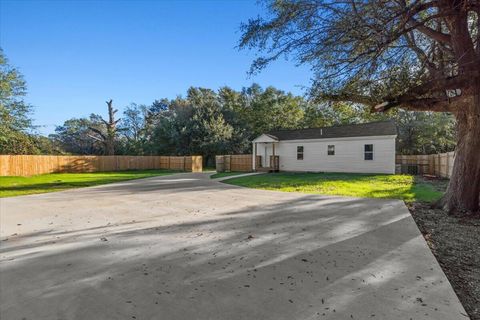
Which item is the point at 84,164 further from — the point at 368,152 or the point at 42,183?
the point at 368,152

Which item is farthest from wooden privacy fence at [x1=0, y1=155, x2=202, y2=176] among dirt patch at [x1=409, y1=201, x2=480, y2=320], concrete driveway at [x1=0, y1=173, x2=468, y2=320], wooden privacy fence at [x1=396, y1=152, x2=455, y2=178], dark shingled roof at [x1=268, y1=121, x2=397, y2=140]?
dirt patch at [x1=409, y1=201, x2=480, y2=320]

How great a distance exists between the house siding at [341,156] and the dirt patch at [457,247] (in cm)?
1184

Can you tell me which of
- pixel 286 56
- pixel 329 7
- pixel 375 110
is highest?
pixel 329 7

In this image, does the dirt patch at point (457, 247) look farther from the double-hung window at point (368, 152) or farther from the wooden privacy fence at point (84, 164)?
the wooden privacy fence at point (84, 164)

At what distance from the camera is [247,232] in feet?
17.5

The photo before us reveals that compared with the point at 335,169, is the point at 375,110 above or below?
above

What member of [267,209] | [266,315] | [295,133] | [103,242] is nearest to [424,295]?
[266,315]

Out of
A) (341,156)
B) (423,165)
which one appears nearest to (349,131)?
(341,156)

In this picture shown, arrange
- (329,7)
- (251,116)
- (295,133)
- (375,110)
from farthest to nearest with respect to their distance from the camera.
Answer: (251,116), (295,133), (375,110), (329,7)

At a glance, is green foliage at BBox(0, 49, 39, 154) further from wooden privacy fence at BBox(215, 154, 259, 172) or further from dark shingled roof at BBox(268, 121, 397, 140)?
dark shingled roof at BBox(268, 121, 397, 140)

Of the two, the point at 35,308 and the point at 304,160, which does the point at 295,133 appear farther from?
the point at 35,308

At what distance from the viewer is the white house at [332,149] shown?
18.8m

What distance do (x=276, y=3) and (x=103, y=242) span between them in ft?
18.8

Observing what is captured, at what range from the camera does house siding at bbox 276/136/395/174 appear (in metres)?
18.6
